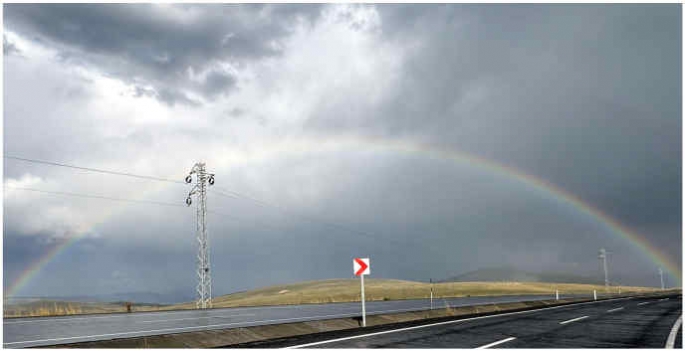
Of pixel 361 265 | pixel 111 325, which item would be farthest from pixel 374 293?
pixel 361 265

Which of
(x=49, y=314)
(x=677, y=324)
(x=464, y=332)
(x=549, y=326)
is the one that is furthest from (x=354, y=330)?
(x=49, y=314)

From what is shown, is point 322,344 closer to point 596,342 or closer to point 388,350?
point 388,350

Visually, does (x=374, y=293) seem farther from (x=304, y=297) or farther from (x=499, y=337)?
(x=499, y=337)

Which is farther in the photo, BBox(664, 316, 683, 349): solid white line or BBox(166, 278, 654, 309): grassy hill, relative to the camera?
BBox(166, 278, 654, 309): grassy hill

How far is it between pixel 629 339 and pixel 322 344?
7.78 m

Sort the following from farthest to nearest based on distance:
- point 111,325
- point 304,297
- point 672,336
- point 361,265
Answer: point 304,297, point 111,325, point 361,265, point 672,336

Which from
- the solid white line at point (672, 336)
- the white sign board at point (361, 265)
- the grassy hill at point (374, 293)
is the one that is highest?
the white sign board at point (361, 265)

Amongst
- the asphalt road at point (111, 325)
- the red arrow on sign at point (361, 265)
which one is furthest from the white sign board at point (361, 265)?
the asphalt road at point (111, 325)

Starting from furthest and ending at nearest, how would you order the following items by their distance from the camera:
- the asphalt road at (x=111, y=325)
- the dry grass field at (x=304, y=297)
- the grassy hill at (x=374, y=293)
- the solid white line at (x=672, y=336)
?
the grassy hill at (x=374, y=293), the dry grass field at (x=304, y=297), the asphalt road at (x=111, y=325), the solid white line at (x=672, y=336)

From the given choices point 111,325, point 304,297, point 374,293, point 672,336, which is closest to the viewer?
point 672,336

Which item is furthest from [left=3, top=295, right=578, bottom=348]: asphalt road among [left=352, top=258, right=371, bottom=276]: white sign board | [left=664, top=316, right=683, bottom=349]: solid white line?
[left=664, top=316, right=683, bottom=349]: solid white line

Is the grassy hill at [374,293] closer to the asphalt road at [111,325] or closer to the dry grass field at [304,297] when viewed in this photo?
the dry grass field at [304,297]

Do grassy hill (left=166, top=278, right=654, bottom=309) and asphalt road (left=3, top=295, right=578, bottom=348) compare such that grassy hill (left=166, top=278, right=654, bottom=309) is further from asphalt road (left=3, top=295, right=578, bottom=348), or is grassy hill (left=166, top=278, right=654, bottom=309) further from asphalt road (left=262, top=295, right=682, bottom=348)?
asphalt road (left=262, top=295, right=682, bottom=348)

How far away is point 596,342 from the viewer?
12.6 m
